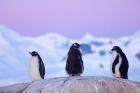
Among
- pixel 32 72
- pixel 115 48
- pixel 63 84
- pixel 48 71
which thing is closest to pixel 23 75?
pixel 48 71

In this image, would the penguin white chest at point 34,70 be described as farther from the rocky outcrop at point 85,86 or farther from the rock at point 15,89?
the rocky outcrop at point 85,86

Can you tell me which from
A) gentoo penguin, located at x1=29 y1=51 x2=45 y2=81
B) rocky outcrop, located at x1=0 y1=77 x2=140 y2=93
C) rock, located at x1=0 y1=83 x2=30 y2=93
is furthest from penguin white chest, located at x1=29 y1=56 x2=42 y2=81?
rocky outcrop, located at x1=0 y1=77 x2=140 y2=93

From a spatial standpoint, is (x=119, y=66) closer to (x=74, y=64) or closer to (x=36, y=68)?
(x=74, y=64)

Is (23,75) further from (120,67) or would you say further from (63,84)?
(63,84)

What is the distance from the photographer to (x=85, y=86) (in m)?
6.19

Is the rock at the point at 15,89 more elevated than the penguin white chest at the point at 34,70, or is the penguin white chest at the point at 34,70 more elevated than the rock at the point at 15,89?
the penguin white chest at the point at 34,70

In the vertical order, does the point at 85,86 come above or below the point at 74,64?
below

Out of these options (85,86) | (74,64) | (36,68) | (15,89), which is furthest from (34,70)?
(85,86)

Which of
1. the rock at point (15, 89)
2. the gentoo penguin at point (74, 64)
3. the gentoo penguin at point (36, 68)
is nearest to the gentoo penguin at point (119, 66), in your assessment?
the gentoo penguin at point (74, 64)

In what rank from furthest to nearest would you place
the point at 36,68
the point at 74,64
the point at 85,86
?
the point at 36,68, the point at 74,64, the point at 85,86

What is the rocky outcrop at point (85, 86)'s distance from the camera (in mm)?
6188

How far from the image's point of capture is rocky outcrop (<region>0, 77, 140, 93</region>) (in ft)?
20.3

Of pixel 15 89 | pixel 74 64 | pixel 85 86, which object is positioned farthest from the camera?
pixel 74 64

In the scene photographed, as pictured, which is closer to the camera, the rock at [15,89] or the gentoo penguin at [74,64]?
the rock at [15,89]
